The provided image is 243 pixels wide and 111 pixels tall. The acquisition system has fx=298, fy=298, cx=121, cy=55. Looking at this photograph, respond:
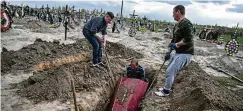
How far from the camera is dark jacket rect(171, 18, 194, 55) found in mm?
6982

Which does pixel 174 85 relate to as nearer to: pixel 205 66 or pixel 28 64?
pixel 28 64

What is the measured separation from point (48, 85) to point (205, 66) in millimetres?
10451

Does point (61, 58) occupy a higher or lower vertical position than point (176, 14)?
lower

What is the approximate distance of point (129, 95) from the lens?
8.31 m

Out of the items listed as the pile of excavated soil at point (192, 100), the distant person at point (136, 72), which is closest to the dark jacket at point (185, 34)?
the pile of excavated soil at point (192, 100)

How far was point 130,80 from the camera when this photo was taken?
9.10 m

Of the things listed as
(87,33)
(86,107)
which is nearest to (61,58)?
(87,33)

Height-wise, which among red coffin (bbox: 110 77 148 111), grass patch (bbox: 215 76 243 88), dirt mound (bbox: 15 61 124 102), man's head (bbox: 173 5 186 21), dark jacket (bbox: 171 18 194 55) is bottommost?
grass patch (bbox: 215 76 243 88)

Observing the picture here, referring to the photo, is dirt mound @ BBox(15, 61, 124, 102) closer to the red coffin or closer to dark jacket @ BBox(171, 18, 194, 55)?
the red coffin

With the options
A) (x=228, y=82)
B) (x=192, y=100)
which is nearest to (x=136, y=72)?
(x=192, y=100)

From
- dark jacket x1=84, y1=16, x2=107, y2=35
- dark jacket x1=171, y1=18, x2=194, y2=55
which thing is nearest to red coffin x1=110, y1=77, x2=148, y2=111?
dark jacket x1=84, y1=16, x2=107, y2=35

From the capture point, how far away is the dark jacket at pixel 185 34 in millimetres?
6982

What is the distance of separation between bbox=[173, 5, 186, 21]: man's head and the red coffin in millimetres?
2601

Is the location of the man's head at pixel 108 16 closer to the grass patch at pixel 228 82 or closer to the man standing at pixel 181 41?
the man standing at pixel 181 41
